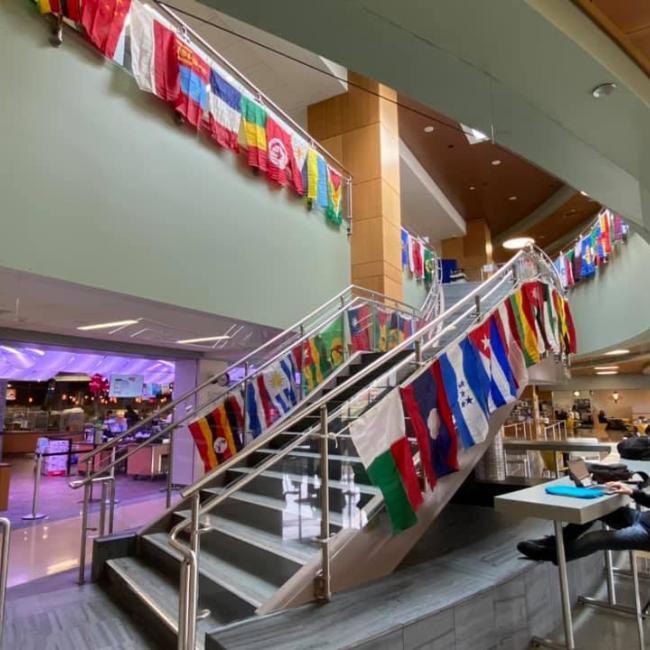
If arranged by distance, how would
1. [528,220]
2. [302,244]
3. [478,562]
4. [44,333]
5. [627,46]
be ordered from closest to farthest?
[627,46]
[478,562]
[44,333]
[302,244]
[528,220]

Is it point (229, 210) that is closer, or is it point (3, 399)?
point (229, 210)

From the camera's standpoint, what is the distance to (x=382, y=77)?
2988 mm

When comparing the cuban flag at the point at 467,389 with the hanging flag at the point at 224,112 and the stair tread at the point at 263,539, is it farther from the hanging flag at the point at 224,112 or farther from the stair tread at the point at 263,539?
the hanging flag at the point at 224,112

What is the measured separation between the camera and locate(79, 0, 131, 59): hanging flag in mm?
4266

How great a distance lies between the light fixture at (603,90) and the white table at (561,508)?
2.46 m

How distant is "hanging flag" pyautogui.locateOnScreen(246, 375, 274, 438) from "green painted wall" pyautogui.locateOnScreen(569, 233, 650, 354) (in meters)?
8.65

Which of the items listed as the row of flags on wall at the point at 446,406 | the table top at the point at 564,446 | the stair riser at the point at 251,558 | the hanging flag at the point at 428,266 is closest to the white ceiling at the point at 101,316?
the stair riser at the point at 251,558

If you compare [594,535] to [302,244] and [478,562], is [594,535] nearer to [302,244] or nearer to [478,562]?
[478,562]

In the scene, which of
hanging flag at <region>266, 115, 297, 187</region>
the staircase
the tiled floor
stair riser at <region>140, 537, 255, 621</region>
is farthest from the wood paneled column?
stair riser at <region>140, 537, 255, 621</region>

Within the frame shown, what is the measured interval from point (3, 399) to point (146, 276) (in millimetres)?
6001

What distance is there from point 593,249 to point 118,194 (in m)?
12.8

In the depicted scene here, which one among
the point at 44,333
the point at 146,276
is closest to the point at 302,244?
the point at 146,276

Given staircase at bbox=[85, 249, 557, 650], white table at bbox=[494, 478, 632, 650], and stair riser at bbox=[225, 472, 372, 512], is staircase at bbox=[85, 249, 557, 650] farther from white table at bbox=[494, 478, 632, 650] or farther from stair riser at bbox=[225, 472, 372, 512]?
white table at bbox=[494, 478, 632, 650]

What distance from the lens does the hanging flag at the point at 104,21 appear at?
4266mm
